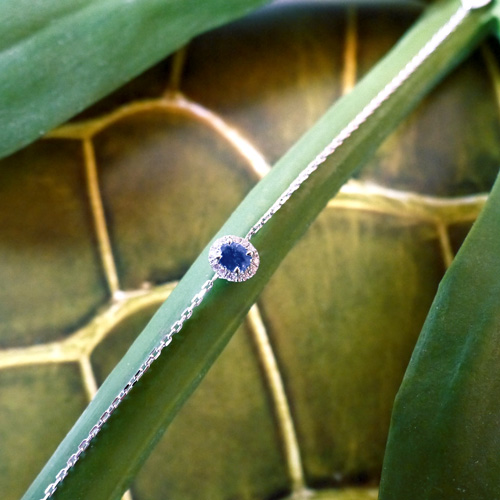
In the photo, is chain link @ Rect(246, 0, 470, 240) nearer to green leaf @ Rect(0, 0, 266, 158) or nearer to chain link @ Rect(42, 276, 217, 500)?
chain link @ Rect(42, 276, 217, 500)

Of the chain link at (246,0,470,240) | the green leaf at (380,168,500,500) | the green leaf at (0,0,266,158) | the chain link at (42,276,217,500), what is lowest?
the green leaf at (380,168,500,500)

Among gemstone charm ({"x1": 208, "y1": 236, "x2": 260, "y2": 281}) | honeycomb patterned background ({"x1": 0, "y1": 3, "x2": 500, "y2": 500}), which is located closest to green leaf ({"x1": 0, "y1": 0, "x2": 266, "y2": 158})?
honeycomb patterned background ({"x1": 0, "y1": 3, "x2": 500, "y2": 500})

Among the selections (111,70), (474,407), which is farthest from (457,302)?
(111,70)

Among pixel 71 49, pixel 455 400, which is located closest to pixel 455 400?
pixel 455 400

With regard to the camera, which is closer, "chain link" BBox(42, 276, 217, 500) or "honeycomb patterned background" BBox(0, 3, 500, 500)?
"chain link" BBox(42, 276, 217, 500)

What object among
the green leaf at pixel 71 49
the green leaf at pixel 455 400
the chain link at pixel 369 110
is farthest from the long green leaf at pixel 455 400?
the green leaf at pixel 71 49

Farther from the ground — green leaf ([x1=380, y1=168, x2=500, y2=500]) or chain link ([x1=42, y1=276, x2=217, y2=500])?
chain link ([x1=42, y1=276, x2=217, y2=500])
